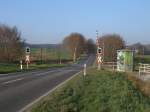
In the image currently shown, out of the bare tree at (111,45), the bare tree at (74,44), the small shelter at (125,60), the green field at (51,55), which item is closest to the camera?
the small shelter at (125,60)

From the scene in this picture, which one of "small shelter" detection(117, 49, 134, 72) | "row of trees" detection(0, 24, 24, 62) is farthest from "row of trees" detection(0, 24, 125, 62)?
"small shelter" detection(117, 49, 134, 72)

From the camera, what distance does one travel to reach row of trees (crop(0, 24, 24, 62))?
91625 millimetres

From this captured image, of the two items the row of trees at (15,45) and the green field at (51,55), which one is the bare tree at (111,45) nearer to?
the row of trees at (15,45)

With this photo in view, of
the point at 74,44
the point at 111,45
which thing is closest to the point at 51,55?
the point at 74,44

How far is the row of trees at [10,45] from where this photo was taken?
9162 centimetres

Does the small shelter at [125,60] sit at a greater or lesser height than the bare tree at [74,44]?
lesser

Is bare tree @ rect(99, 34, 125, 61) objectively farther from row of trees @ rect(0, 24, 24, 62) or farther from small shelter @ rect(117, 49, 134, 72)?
small shelter @ rect(117, 49, 134, 72)

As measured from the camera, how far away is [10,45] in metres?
92.4

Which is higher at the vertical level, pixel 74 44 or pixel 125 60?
pixel 74 44

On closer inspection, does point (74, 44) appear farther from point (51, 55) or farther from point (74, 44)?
point (51, 55)

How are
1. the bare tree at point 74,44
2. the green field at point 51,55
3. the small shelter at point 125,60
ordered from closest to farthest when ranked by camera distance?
the small shelter at point 125,60 → the green field at point 51,55 → the bare tree at point 74,44

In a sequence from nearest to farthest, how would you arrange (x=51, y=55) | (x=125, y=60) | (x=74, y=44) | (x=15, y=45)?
(x=125, y=60), (x=15, y=45), (x=74, y=44), (x=51, y=55)

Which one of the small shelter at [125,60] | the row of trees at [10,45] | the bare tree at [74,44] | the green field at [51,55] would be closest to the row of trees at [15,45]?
the row of trees at [10,45]

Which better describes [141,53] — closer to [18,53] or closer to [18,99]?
[18,53]
